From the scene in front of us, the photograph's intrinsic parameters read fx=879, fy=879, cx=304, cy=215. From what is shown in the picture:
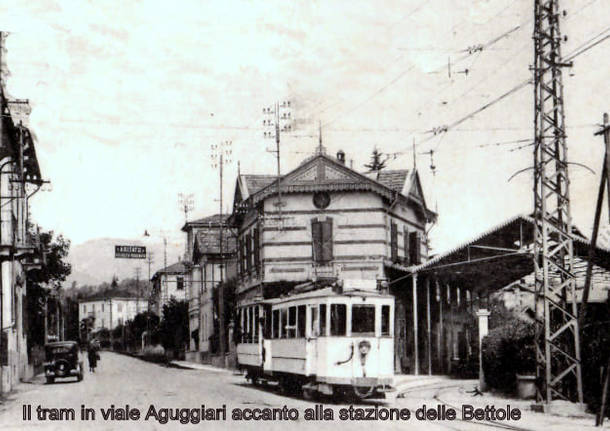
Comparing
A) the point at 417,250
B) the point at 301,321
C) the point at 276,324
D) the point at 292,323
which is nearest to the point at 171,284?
the point at 417,250

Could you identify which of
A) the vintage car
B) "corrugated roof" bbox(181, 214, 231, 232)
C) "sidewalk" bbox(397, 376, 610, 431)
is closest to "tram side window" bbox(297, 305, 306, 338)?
"sidewalk" bbox(397, 376, 610, 431)

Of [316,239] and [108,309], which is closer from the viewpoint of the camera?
[316,239]

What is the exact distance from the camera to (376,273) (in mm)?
35219

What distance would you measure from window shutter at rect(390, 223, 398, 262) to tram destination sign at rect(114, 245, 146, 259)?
1114 cm

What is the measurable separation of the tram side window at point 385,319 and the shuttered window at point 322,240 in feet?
48.7

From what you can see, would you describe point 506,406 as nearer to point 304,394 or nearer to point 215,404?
point 304,394

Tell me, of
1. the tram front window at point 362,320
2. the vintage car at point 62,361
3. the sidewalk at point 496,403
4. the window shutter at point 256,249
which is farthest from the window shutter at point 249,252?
the tram front window at point 362,320

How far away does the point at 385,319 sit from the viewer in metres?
20.6

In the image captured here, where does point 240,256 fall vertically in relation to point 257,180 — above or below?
below

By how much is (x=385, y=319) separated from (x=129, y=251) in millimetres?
21014

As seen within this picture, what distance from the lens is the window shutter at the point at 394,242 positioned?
3688 centimetres

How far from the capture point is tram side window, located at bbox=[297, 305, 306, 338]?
21.3m

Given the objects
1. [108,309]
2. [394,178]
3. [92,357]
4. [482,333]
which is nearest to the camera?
[482,333]

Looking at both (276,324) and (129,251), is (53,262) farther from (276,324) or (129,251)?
(276,324)
